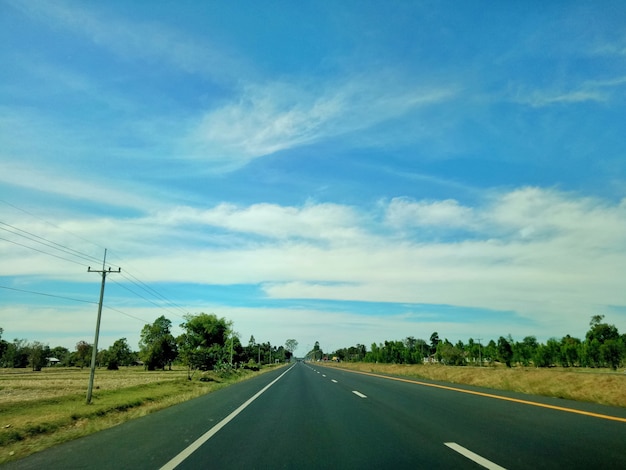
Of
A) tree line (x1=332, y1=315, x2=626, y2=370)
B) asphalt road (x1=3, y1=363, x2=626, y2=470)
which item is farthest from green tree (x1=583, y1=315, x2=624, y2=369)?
asphalt road (x1=3, y1=363, x2=626, y2=470)

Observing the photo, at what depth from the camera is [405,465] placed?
220 inches

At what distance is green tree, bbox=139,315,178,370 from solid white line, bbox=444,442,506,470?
11495 centimetres

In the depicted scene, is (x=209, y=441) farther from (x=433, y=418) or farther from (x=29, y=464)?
(x=433, y=418)

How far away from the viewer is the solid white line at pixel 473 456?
5387 millimetres

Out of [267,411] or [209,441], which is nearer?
[209,441]

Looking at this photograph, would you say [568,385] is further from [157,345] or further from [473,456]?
[157,345]

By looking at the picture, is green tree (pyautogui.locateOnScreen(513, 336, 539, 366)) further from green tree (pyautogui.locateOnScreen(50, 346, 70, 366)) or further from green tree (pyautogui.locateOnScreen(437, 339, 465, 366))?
green tree (pyautogui.locateOnScreen(50, 346, 70, 366))

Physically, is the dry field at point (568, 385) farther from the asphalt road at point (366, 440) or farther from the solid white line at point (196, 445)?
the solid white line at point (196, 445)

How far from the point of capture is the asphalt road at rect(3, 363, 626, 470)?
5.92 metres

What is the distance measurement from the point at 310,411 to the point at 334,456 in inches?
238

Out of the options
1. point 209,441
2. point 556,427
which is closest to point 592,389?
point 556,427

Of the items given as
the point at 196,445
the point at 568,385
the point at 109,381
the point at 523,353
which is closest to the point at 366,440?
Result: the point at 196,445

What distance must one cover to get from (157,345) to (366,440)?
11435cm

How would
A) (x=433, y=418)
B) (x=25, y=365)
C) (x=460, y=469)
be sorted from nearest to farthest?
(x=460, y=469) → (x=433, y=418) → (x=25, y=365)
